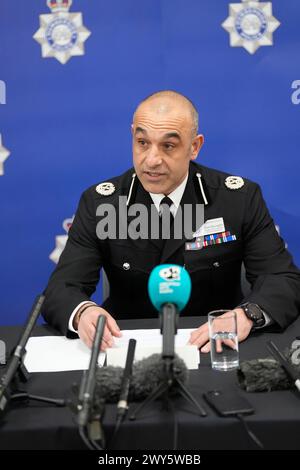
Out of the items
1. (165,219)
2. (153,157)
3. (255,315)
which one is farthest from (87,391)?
(165,219)

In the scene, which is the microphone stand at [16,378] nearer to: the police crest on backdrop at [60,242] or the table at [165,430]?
the table at [165,430]

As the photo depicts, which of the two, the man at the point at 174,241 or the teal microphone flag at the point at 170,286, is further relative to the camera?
the man at the point at 174,241

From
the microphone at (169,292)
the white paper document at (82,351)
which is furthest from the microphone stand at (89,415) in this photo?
the white paper document at (82,351)

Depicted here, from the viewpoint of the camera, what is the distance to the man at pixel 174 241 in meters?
2.01

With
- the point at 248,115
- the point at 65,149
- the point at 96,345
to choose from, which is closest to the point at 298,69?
the point at 248,115

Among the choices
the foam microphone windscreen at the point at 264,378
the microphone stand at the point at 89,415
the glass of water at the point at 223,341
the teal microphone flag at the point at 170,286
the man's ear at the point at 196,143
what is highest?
the man's ear at the point at 196,143

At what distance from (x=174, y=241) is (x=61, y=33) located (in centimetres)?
147

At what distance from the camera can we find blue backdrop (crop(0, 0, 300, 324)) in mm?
3055

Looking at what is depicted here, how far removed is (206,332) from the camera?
1.59 metres

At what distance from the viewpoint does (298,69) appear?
10.0 feet

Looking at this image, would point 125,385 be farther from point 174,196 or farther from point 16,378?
point 174,196

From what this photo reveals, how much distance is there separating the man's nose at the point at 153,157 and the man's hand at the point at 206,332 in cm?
59

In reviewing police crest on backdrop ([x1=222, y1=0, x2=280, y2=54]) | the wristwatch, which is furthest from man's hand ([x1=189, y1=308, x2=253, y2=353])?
police crest on backdrop ([x1=222, y1=0, x2=280, y2=54])

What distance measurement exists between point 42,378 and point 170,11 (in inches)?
87.6
